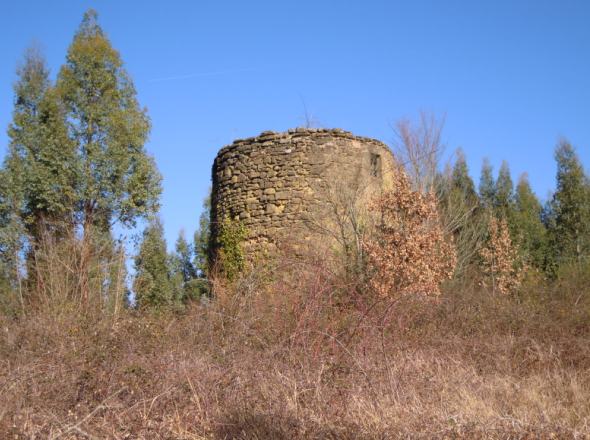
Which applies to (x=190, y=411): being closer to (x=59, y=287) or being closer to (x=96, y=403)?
(x=96, y=403)

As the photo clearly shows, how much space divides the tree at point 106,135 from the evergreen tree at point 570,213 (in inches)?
572

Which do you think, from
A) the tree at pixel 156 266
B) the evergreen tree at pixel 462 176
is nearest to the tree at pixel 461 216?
the evergreen tree at pixel 462 176

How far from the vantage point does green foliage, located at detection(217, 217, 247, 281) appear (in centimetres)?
1214

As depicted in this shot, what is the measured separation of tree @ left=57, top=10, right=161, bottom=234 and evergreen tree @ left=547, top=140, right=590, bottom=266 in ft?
47.6

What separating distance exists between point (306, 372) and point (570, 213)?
20.3 m

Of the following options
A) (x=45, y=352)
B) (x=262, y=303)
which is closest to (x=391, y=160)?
(x=262, y=303)

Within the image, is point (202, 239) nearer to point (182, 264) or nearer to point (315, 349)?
point (182, 264)

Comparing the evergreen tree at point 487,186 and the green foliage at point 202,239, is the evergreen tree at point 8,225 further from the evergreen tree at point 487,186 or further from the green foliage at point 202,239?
the evergreen tree at point 487,186

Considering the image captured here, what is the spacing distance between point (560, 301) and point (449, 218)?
8423 mm

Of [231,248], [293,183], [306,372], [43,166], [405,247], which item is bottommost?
[306,372]

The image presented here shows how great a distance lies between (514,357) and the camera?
21.3 ft

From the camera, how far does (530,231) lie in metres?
25.4

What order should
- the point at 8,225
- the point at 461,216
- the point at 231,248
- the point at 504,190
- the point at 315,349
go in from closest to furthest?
the point at 315,349 → the point at 231,248 → the point at 8,225 → the point at 461,216 → the point at 504,190

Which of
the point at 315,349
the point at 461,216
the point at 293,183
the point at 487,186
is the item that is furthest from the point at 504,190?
the point at 315,349
